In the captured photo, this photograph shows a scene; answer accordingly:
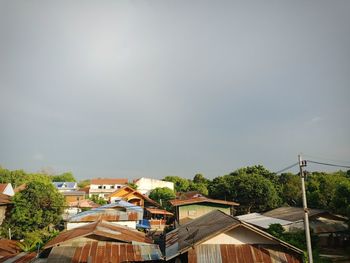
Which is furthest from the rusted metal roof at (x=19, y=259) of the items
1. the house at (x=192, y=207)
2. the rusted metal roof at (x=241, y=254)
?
the house at (x=192, y=207)

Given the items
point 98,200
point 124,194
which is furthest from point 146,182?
point 124,194

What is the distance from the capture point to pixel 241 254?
14.8 m

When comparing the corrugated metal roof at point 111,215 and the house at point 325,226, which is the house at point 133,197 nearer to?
the corrugated metal roof at point 111,215

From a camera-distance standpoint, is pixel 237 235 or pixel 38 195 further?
pixel 38 195

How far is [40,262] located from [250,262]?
1359 centimetres

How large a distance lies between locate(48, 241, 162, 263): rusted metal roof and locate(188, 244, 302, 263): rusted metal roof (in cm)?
292

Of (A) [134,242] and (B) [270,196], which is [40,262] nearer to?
(A) [134,242]

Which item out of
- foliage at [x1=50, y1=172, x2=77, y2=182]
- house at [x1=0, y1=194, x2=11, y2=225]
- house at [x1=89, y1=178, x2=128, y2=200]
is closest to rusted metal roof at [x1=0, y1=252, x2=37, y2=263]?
house at [x1=0, y1=194, x2=11, y2=225]

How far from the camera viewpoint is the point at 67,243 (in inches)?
680

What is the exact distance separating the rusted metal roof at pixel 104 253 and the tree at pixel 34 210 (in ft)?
68.7

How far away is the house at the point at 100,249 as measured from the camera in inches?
635

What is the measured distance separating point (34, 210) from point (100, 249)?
23.0 metres

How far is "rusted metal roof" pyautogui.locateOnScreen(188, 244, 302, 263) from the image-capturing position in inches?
573

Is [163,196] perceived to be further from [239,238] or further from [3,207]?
[239,238]
